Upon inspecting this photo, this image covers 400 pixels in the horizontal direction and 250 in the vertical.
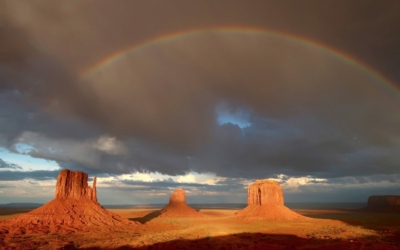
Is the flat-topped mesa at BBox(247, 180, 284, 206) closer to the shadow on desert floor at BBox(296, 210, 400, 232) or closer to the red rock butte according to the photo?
the shadow on desert floor at BBox(296, 210, 400, 232)

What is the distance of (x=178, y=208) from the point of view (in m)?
134

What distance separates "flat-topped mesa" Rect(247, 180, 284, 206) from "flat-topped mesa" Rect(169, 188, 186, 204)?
42279 millimetres

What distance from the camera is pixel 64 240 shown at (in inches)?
1822

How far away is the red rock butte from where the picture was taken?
12825 cm

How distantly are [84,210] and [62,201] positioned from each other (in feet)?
18.1

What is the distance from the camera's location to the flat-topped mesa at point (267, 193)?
106000mm

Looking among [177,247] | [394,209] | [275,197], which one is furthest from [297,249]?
[394,209]

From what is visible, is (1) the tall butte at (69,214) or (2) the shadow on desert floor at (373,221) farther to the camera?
(2) the shadow on desert floor at (373,221)

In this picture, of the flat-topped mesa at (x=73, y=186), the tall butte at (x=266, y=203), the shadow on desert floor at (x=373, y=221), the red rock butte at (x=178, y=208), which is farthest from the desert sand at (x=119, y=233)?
the red rock butte at (x=178, y=208)

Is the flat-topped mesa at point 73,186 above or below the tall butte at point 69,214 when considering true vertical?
above

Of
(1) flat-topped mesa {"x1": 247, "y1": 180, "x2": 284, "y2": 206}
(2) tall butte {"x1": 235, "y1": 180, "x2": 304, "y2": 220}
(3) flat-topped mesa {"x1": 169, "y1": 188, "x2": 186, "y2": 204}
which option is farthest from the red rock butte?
(1) flat-topped mesa {"x1": 247, "y1": 180, "x2": 284, "y2": 206}

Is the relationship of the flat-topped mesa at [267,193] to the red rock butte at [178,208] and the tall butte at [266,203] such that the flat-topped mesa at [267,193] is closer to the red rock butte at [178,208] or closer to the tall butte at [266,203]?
the tall butte at [266,203]

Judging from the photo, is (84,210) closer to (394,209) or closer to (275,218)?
(275,218)

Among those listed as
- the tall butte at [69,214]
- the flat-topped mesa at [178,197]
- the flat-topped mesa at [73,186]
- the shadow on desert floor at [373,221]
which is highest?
the flat-topped mesa at [73,186]
